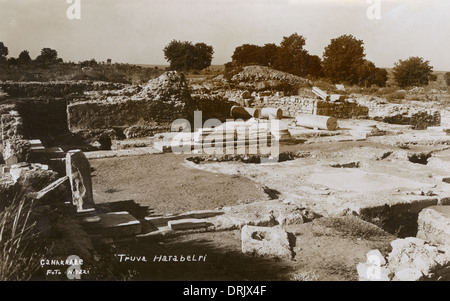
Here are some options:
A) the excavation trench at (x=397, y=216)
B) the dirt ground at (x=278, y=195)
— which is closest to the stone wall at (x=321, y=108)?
the dirt ground at (x=278, y=195)

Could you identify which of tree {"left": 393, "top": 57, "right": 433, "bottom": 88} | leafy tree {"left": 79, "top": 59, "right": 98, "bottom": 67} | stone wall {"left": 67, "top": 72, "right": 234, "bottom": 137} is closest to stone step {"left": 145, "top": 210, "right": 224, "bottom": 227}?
stone wall {"left": 67, "top": 72, "right": 234, "bottom": 137}

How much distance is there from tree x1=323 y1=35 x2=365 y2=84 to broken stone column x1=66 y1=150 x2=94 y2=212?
627 inches

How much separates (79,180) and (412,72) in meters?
25.5

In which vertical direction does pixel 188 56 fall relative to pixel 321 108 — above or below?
above

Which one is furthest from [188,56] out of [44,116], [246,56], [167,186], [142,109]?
[167,186]

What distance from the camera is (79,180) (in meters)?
6.61

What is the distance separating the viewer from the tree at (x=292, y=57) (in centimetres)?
2610

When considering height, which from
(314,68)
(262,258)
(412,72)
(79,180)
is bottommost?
(262,258)

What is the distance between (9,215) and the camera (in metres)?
4.93

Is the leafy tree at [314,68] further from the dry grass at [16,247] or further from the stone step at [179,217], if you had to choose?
the dry grass at [16,247]

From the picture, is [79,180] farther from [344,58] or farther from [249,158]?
[344,58]

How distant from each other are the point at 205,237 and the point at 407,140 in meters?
10.5
